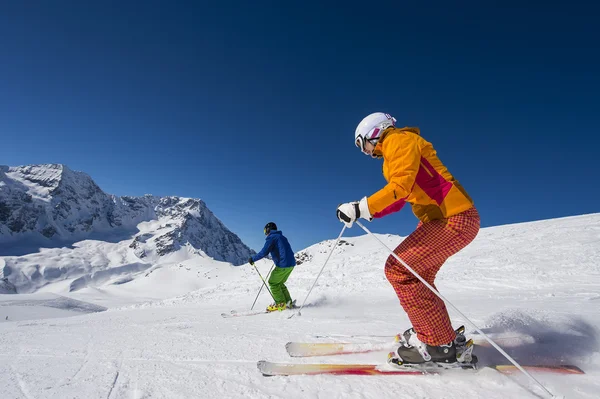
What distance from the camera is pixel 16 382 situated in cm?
258

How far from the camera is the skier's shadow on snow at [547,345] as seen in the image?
2828mm

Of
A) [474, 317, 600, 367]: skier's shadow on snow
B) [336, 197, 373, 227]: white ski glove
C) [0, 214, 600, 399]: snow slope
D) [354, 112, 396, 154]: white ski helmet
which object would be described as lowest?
[0, 214, 600, 399]: snow slope

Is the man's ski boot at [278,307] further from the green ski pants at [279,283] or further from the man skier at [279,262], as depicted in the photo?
the green ski pants at [279,283]

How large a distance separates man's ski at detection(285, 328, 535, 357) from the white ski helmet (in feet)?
7.04

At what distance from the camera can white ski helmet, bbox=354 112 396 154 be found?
10.1 feet

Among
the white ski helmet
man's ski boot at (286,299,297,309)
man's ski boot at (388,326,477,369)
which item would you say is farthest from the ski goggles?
man's ski boot at (286,299,297,309)

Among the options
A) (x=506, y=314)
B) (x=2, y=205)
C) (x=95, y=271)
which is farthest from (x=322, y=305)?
(x=2, y=205)

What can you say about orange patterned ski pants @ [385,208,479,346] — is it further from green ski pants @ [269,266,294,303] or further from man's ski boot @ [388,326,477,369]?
green ski pants @ [269,266,294,303]

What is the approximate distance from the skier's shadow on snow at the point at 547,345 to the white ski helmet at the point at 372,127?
91.8 inches

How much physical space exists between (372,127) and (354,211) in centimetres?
93

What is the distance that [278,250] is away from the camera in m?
8.19

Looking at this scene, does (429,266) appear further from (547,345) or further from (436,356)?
(547,345)

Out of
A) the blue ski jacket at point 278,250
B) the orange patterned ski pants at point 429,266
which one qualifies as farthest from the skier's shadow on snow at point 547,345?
the blue ski jacket at point 278,250

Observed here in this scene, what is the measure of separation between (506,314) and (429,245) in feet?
7.45
